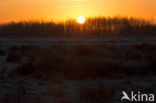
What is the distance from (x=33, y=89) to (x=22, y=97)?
2.23m

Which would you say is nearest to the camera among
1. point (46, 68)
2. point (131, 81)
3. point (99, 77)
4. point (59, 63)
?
point (131, 81)

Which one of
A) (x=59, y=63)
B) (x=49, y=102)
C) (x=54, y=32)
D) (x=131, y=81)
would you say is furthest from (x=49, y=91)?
(x=54, y=32)

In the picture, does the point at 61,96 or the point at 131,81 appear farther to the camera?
the point at 131,81

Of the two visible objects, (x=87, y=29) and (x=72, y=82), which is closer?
(x=72, y=82)

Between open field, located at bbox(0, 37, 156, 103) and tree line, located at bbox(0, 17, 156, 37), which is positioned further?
tree line, located at bbox(0, 17, 156, 37)

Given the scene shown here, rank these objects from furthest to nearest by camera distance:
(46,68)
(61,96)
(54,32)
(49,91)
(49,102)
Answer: (54,32) → (46,68) → (49,91) → (61,96) → (49,102)

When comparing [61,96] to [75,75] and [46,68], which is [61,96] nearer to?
[75,75]

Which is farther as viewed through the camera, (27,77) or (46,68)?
(46,68)

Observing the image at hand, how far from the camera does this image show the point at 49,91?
1366 cm

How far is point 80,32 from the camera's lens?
13475 centimetres

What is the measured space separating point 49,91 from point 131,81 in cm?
388

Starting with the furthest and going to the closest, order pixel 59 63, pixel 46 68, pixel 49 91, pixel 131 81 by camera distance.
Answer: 1. pixel 59 63
2. pixel 46 68
3. pixel 131 81
4. pixel 49 91

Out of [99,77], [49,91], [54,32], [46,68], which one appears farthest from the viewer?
[54,32]

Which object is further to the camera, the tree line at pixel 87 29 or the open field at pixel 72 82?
the tree line at pixel 87 29
